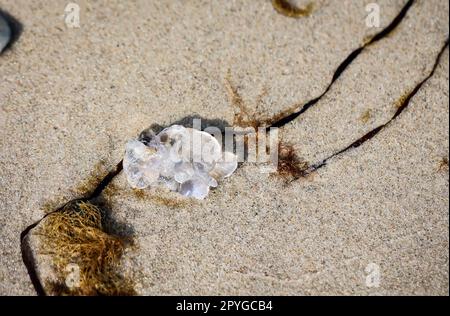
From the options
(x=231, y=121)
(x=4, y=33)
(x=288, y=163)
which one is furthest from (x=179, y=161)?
(x=4, y=33)

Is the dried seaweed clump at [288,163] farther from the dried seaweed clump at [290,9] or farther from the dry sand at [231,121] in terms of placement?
the dried seaweed clump at [290,9]

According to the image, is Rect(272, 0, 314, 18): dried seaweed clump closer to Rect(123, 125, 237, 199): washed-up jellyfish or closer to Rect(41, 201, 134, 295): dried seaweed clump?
Rect(123, 125, 237, 199): washed-up jellyfish

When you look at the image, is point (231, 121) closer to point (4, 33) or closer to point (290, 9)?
point (290, 9)

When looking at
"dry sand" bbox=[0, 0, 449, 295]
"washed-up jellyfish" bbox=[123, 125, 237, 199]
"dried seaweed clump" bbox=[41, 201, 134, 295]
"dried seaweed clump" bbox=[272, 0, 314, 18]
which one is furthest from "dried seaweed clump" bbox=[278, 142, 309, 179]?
"dried seaweed clump" bbox=[41, 201, 134, 295]

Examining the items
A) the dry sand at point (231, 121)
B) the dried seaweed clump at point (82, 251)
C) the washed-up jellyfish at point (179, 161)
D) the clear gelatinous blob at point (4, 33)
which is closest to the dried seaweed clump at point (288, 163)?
the dry sand at point (231, 121)
